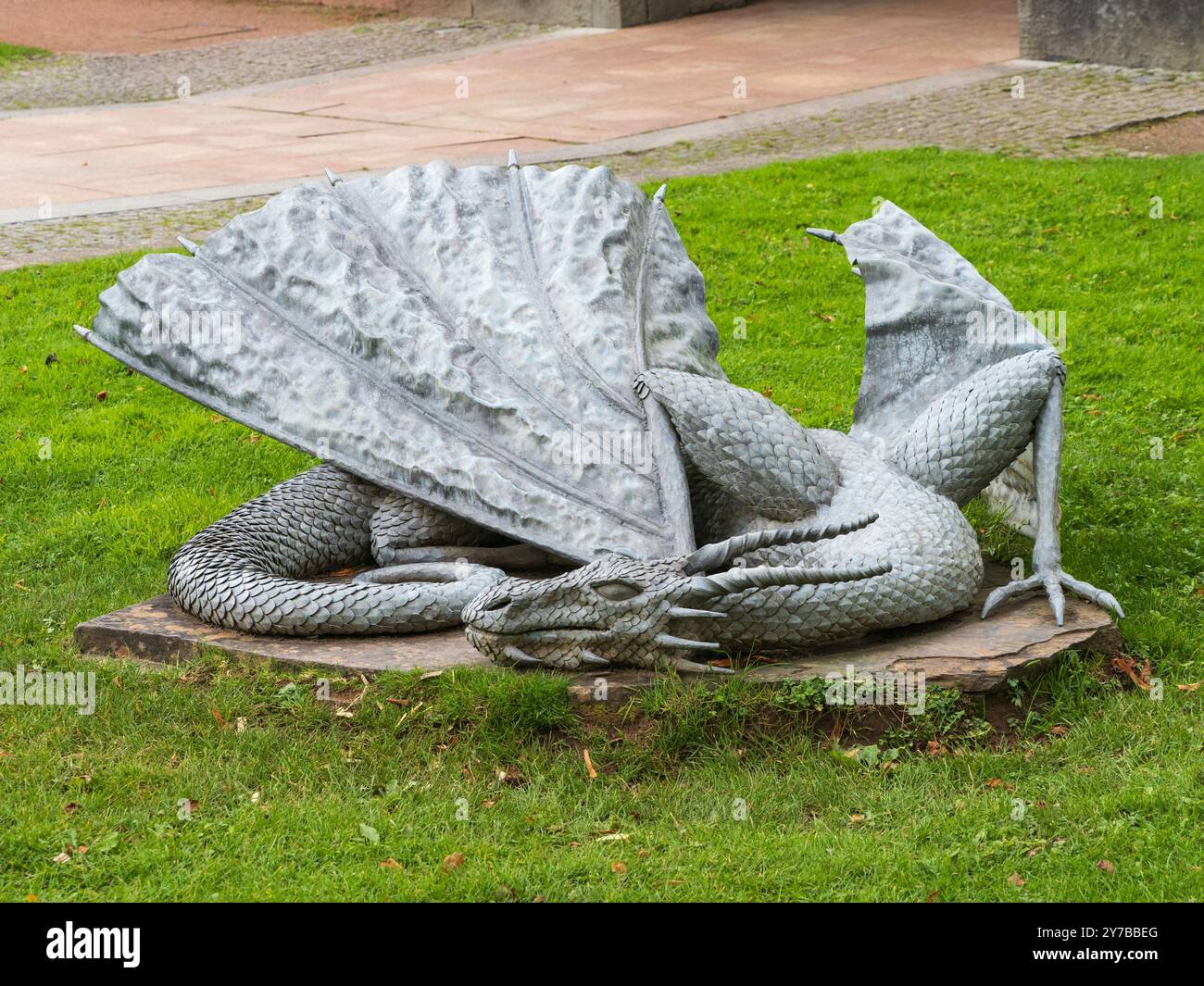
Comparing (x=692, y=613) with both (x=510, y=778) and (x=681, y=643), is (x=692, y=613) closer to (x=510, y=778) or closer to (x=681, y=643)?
(x=681, y=643)

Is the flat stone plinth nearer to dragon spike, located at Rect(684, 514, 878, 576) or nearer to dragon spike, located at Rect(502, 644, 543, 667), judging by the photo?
dragon spike, located at Rect(502, 644, 543, 667)

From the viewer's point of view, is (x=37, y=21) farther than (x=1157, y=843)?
Yes

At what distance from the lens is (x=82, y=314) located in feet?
27.2

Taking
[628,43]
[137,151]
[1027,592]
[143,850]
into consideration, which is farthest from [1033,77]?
[143,850]

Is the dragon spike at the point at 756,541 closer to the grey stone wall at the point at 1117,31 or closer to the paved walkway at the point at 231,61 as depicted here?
the grey stone wall at the point at 1117,31

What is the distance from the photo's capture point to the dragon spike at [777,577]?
3.76 metres

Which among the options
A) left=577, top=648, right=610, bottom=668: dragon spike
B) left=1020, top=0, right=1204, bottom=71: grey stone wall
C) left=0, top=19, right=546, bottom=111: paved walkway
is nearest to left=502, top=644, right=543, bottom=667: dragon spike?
left=577, top=648, right=610, bottom=668: dragon spike

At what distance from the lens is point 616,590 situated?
394 cm

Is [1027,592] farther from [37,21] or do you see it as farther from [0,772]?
[37,21]

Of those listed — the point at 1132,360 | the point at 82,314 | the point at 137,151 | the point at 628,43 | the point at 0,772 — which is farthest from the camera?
the point at 628,43

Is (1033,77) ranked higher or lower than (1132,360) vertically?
higher

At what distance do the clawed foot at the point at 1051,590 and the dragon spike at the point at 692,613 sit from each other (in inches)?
35.4

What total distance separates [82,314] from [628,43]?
355 inches

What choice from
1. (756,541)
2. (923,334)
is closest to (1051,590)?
(923,334)
